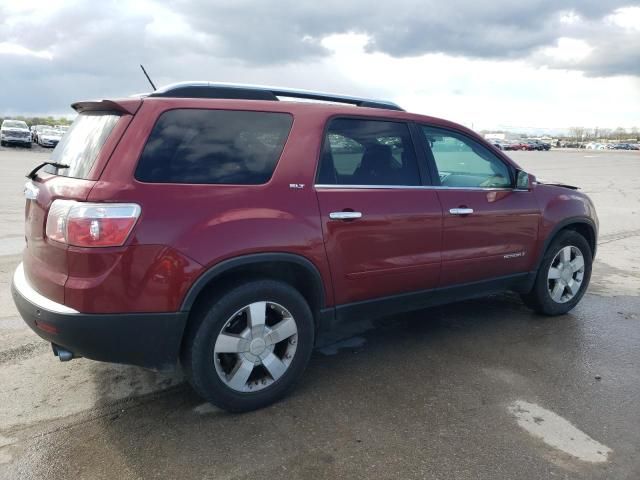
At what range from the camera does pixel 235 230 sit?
117 inches

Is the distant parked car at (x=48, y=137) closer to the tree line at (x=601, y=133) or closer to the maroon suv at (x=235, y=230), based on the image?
the maroon suv at (x=235, y=230)

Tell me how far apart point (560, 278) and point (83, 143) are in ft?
13.6

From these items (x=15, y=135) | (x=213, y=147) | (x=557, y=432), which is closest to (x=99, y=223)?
(x=213, y=147)

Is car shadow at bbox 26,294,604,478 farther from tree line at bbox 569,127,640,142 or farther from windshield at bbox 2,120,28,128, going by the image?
tree line at bbox 569,127,640,142

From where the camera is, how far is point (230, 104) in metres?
3.18

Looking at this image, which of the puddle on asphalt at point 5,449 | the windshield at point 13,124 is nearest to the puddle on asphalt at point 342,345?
the puddle on asphalt at point 5,449

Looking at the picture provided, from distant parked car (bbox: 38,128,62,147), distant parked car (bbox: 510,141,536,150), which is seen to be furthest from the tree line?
distant parked car (bbox: 38,128,62,147)

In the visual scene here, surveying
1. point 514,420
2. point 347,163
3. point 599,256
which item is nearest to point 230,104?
point 347,163

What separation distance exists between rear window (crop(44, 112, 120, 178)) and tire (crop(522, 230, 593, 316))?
3.76 m

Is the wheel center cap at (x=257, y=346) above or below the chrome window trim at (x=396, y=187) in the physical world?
below

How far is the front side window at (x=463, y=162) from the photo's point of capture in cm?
412

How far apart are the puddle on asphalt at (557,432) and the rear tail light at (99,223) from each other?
2466mm

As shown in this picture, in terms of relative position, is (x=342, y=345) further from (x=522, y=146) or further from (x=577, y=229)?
(x=522, y=146)

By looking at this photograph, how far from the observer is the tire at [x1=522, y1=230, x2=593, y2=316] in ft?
16.1
